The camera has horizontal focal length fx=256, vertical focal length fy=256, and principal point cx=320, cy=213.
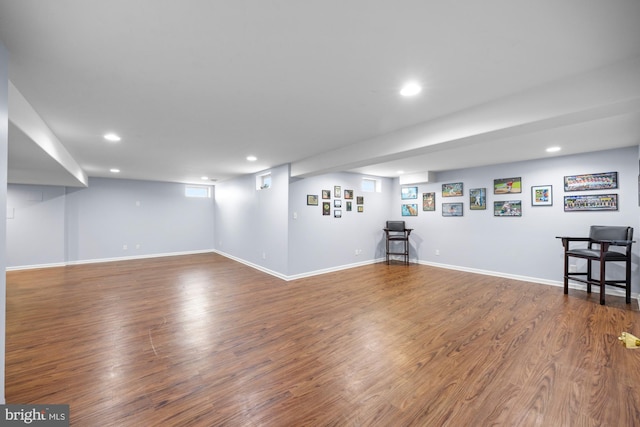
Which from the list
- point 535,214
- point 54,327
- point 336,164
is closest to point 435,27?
point 336,164

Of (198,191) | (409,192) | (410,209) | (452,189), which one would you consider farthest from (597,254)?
(198,191)

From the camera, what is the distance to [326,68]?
5.92 feet

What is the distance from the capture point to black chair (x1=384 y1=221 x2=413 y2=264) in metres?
6.57

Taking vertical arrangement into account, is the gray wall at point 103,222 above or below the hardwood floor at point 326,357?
above

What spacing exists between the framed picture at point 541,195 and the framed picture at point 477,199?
0.81 metres

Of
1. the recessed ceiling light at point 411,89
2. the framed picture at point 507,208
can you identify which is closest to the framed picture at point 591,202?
the framed picture at point 507,208

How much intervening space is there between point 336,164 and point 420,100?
1.88m

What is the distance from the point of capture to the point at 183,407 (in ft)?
5.74

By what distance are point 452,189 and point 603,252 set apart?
2803 mm

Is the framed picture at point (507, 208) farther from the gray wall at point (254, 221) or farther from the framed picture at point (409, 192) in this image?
the gray wall at point (254, 221)

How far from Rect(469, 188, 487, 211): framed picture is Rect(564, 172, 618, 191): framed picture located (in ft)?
4.19

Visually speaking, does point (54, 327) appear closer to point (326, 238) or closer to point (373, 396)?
point (373, 396)

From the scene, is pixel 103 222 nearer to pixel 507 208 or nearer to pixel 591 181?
pixel 507 208

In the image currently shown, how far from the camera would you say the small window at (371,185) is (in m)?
6.82
